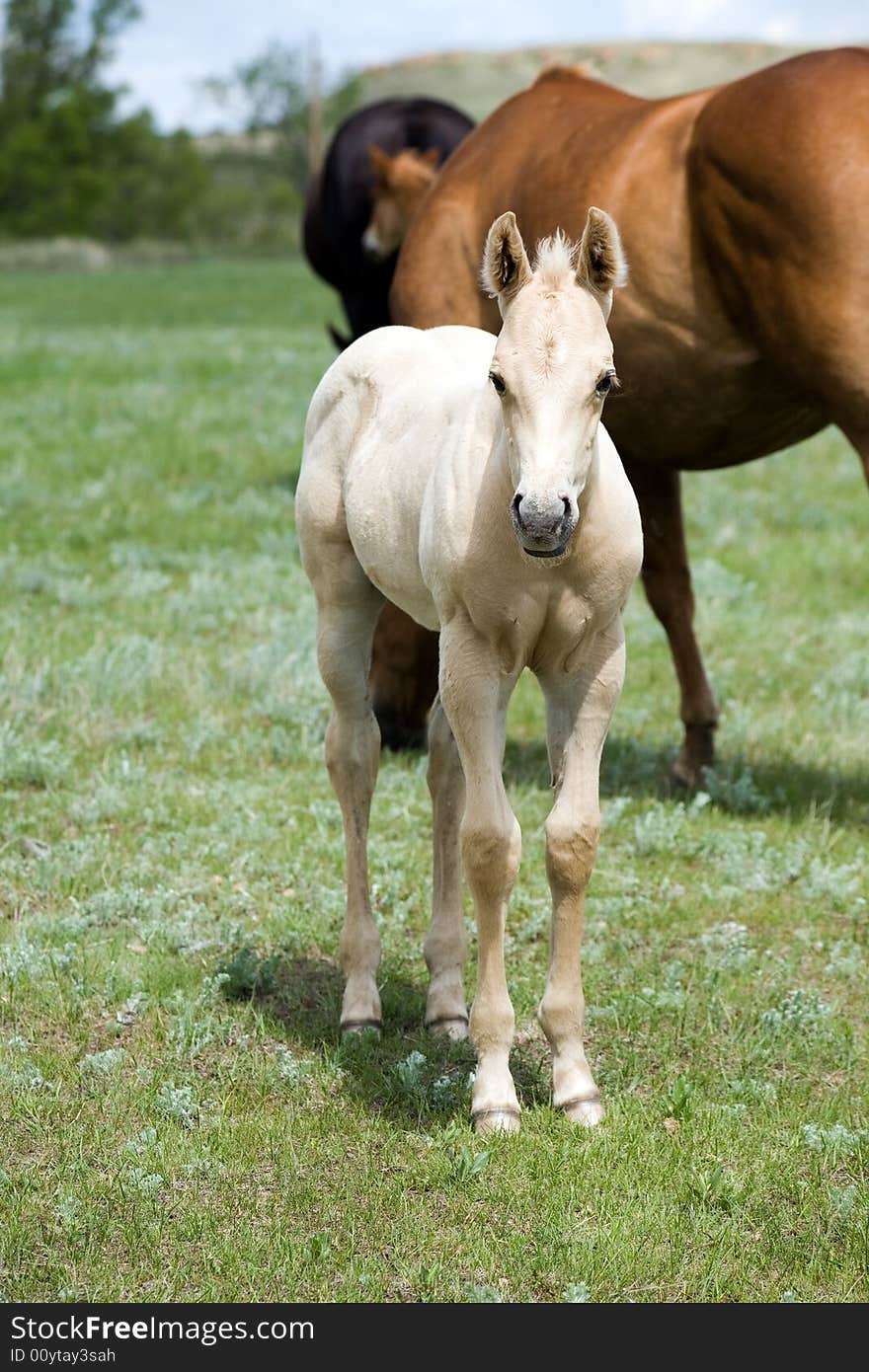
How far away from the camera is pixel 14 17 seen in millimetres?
73062

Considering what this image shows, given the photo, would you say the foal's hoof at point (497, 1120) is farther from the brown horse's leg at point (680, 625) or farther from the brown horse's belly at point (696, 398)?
the brown horse's leg at point (680, 625)

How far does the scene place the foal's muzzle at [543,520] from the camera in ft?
9.96

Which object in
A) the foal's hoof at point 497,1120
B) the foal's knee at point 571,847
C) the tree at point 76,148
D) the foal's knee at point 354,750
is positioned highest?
the foal's knee at point 571,847

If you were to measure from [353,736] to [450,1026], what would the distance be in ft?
2.80

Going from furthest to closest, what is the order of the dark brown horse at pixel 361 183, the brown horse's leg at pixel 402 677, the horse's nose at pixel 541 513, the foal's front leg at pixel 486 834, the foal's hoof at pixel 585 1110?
the dark brown horse at pixel 361 183
the brown horse's leg at pixel 402 677
the foal's hoof at pixel 585 1110
the foal's front leg at pixel 486 834
the horse's nose at pixel 541 513

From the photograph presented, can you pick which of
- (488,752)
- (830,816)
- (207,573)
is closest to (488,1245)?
(488,752)

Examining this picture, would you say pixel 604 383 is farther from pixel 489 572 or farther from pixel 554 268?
pixel 489 572

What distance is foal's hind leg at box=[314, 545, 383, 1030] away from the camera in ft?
14.4

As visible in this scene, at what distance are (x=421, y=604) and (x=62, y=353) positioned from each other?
15.7m

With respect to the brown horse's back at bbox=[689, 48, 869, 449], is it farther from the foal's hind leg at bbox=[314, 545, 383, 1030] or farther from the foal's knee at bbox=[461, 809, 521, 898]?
the foal's knee at bbox=[461, 809, 521, 898]

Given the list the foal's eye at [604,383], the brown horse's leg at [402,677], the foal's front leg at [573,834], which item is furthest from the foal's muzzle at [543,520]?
the brown horse's leg at [402,677]

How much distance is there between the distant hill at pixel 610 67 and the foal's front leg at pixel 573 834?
198 feet

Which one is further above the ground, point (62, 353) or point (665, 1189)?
point (665, 1189)
